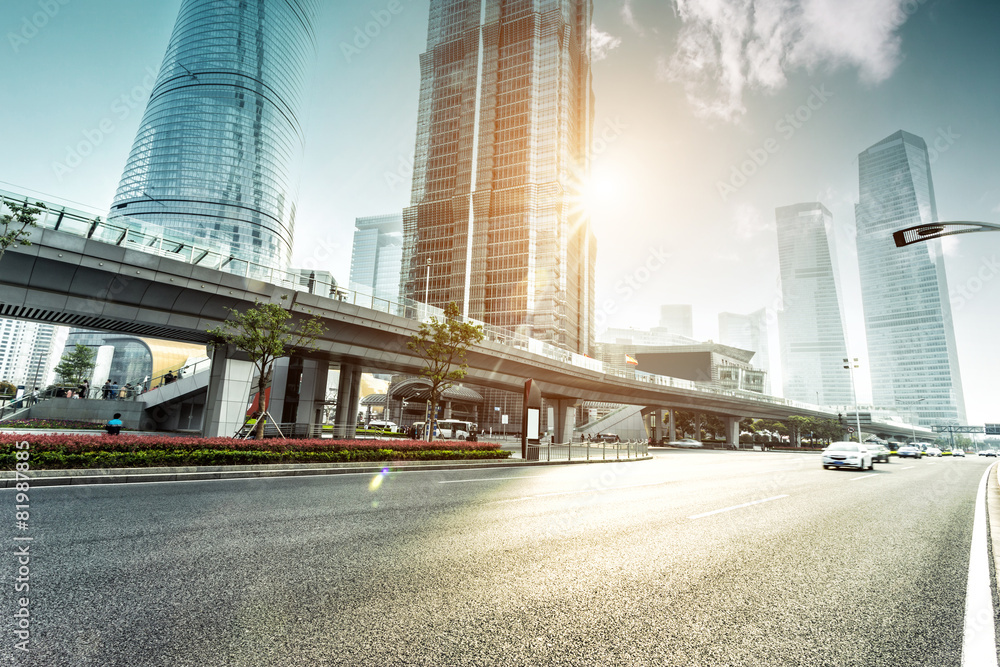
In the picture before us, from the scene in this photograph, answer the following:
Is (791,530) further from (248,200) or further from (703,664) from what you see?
(248,200)

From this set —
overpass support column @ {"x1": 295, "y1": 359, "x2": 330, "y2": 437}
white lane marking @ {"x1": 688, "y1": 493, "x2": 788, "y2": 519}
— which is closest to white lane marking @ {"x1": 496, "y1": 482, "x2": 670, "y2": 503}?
white lane marking @ {"x1": 688, "y1": 493, "x2": 788, "y2": 519}

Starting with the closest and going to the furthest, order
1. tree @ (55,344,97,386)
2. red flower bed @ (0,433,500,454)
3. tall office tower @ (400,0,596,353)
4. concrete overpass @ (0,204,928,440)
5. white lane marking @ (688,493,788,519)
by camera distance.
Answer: white lane marking @ (688,493,788,519)
red flower bed @ (0,433,500,454)
concrete overpass @ (0,204,928,440)
tree @ (55,344,97,386)
tall office tower @ (400,0,596,353)

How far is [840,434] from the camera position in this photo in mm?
87312

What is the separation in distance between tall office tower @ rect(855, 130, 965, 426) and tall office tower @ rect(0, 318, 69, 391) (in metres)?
255

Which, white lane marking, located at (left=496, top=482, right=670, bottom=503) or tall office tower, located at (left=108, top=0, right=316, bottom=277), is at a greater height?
tall office tower, located at (left=108, top=0, right=316, bottom=277)

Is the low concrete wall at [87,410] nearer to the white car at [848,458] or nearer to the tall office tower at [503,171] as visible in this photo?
the white car at [848,458]

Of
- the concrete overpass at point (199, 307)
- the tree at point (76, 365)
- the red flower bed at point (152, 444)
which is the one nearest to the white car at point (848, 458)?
the red flower bed at point (152, 444)

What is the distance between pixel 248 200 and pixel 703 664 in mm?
127233

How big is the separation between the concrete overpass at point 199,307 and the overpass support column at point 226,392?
0.19ft

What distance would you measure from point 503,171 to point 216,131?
68866 mm

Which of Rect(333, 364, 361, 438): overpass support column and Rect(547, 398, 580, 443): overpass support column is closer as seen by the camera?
Rect(333, 364, 361, 438): overpass support column

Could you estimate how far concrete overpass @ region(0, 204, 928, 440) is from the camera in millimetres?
18609

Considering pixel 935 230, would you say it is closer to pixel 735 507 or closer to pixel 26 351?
pixel 735 507

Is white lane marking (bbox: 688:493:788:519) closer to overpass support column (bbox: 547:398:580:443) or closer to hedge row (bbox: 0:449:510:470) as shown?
hedge row (bbox: 0:449:510:470)
